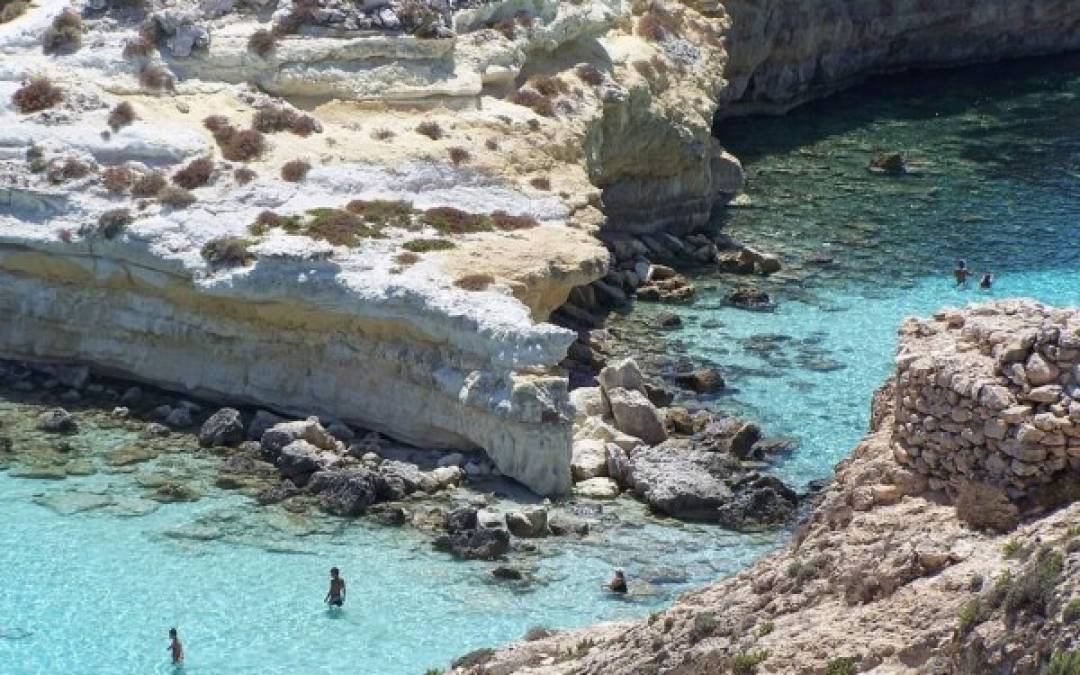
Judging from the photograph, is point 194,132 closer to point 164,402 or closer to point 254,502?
point 164,402

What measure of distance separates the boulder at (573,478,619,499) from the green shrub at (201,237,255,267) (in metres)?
11.3

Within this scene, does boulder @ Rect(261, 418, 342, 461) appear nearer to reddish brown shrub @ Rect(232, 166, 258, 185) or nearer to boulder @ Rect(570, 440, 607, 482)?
boulder @ Rect(570, 440, 607, 482)

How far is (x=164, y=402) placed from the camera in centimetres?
5581

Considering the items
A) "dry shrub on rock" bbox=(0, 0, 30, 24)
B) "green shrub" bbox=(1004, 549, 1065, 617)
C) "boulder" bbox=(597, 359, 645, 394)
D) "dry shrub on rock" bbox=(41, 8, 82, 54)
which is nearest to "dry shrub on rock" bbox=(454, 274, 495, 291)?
"boulder" bbox=(597, 359, 645, 394)

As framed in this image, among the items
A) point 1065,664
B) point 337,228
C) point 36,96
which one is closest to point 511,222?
point 337,228

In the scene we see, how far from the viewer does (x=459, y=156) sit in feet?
200

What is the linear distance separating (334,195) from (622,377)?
1039cm

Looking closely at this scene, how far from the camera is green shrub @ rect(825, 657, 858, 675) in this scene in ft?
86.6

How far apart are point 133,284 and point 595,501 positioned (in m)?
15.4

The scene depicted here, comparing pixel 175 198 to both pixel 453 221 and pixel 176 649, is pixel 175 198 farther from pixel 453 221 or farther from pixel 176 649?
pixel 176 649

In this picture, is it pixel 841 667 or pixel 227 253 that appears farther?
pixel 227 253

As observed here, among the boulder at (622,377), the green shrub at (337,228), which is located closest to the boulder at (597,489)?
the boulder at (622,377)

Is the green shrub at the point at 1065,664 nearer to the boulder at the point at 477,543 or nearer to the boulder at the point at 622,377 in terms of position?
the boulder at the point at 477,543

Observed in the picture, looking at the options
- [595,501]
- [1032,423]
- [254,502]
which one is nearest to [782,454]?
[595,501]
